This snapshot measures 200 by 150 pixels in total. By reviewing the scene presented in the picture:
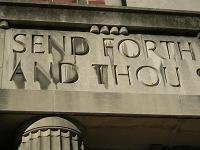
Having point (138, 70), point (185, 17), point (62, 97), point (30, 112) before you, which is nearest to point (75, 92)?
point (62, 97)

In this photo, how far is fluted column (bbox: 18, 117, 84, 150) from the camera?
30.1ft

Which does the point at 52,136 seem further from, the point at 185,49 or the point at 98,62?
the point at 185,49

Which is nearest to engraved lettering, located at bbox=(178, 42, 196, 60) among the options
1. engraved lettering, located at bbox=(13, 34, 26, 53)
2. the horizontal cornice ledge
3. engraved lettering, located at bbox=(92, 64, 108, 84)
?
the horizontal cornice ledge

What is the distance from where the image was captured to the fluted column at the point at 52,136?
9.18 m

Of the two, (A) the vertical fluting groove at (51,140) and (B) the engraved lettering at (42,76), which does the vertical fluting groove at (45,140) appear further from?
(B) the engraved lettering at (42,76)

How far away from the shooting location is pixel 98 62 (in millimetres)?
10648

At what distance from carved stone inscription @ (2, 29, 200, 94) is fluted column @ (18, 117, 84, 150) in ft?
2.82

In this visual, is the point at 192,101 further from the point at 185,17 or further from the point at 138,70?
the point at 185,17

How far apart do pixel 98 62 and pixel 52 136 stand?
7.31ft

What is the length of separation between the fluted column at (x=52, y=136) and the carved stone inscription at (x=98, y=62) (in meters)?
0.86

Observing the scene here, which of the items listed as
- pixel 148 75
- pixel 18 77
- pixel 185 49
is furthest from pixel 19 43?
pixel 185 49

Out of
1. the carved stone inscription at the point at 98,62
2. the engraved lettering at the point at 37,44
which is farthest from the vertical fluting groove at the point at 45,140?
the engraved lettering at the point at 37,44

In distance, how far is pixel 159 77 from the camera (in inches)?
421

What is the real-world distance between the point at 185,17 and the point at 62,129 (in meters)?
4.64
